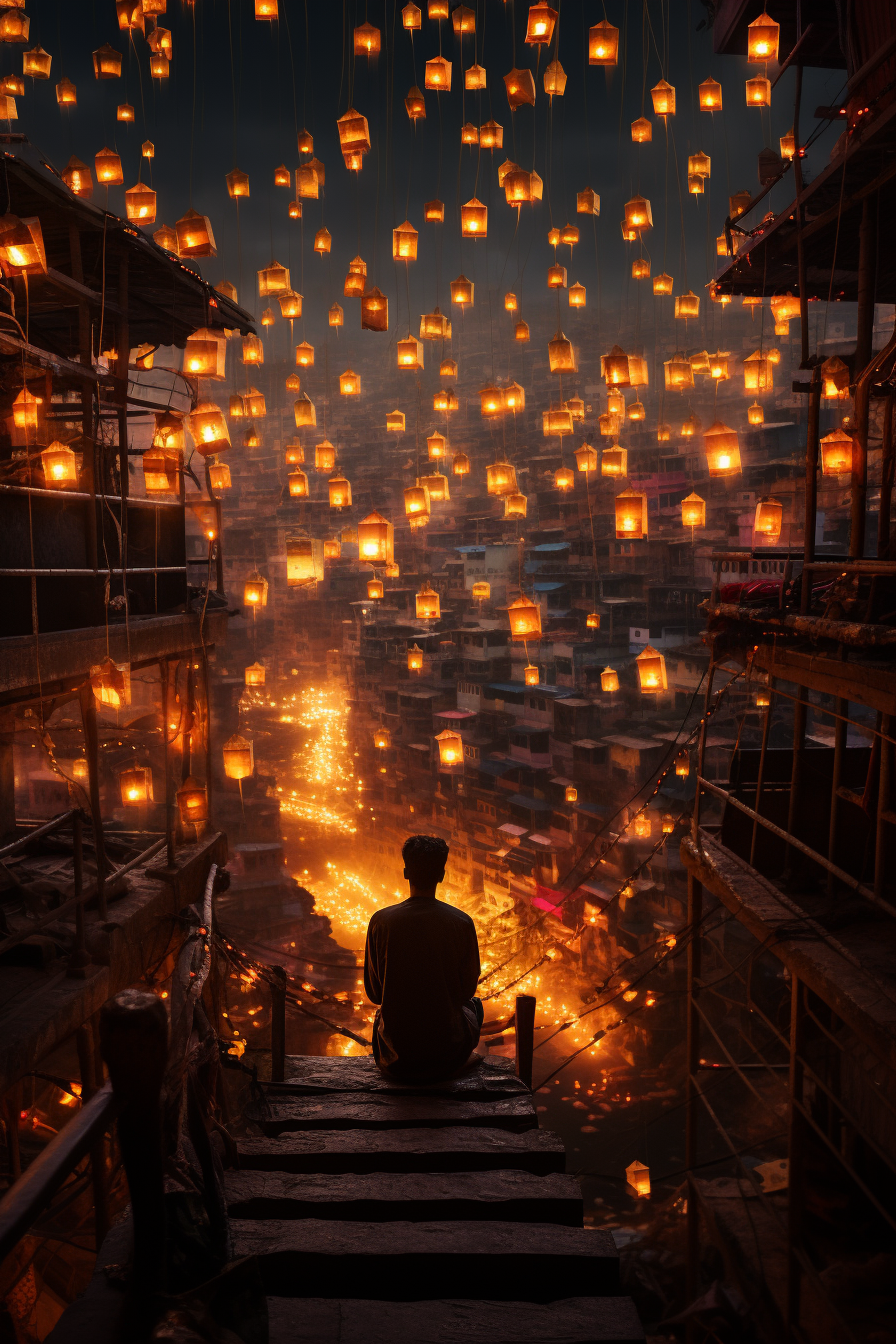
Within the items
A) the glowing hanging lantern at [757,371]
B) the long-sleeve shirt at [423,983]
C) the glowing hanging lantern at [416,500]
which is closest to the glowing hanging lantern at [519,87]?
the glowing hanging lantern at [757,371]

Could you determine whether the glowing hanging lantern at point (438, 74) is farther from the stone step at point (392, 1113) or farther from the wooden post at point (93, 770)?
the stone step at point (392, 1113)

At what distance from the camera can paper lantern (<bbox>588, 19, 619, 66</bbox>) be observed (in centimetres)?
1106

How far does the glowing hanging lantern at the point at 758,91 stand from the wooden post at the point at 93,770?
494 inches

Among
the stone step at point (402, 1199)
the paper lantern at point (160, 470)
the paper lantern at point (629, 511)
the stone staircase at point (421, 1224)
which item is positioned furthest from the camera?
the paper lantern at point (629, 511)

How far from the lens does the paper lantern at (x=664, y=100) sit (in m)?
12.6

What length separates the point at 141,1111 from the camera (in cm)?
206

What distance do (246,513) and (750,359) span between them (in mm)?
48179

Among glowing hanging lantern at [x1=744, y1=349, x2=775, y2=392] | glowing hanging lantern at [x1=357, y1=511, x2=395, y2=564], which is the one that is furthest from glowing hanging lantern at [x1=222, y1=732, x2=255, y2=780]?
glowing hanging lantern at [x1=744, y1=349, x2=775, y2=392]

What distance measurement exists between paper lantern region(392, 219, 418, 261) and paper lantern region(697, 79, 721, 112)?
16.5ft

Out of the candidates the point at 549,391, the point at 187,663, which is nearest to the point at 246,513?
the point at 549,391

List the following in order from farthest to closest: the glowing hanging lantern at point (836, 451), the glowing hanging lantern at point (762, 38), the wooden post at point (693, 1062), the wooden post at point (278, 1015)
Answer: the glowing hanging lantern at point (762, 38), the glowing hanging lantern at point (836, 451), the wooden post at point (693, 1062), the wooden post at point (278, 1015)

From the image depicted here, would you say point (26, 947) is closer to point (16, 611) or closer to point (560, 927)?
point (16, 611)

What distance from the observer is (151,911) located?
27.0 feet

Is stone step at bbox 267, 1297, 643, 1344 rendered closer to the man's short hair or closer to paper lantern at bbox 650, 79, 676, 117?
the man's short hair
